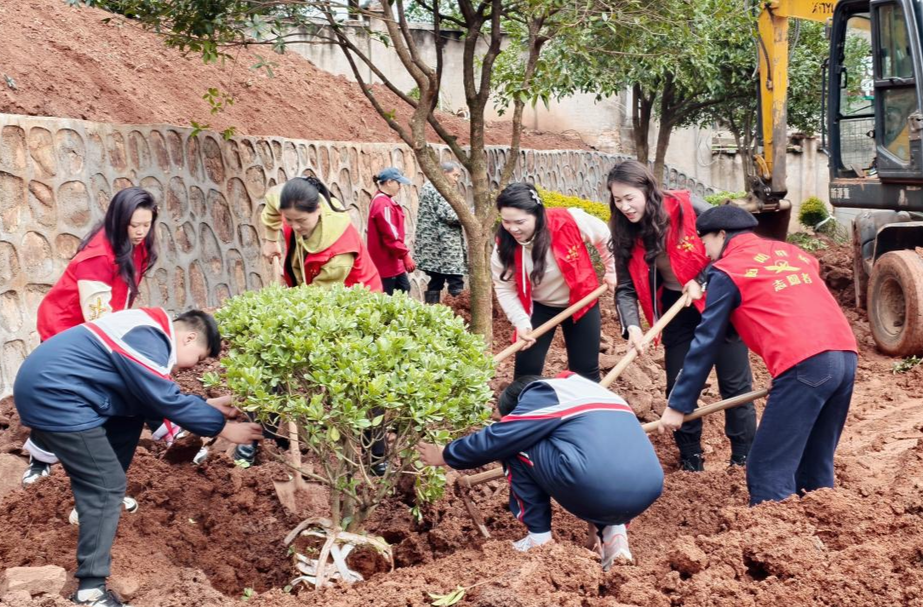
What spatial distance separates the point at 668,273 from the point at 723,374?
607 millimetres

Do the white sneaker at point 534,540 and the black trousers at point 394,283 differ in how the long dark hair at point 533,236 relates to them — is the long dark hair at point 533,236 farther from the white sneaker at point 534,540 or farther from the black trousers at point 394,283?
the black trousers at point 394,283

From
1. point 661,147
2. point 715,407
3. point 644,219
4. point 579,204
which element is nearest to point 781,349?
point 715,407

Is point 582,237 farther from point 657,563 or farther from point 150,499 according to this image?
point 150,499

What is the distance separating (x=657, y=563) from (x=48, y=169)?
16.5 ft

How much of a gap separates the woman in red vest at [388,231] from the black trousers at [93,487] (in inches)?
188

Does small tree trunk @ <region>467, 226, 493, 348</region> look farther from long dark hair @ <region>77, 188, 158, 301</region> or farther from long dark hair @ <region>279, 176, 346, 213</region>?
long dark hair @ <region>77, 188, 158, 301</region>

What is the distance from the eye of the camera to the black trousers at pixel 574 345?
561 centimetres

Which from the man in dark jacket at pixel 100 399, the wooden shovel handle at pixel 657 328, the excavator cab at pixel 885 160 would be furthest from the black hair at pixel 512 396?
the excavator cab at pixel 885 160

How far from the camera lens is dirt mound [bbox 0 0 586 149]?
28.1 ft

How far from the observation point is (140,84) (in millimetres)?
10180

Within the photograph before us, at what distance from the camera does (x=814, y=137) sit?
20484 mm

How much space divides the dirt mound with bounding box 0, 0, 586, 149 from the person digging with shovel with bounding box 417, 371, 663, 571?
5137 millimetres

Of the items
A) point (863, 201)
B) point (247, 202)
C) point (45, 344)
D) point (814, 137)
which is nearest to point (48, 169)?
point (247, 202)

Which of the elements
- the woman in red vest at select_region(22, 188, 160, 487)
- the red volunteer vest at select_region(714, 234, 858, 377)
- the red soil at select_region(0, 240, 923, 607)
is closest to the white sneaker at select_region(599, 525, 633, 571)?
the red soil at select_region(0, 240, 923, 607)
